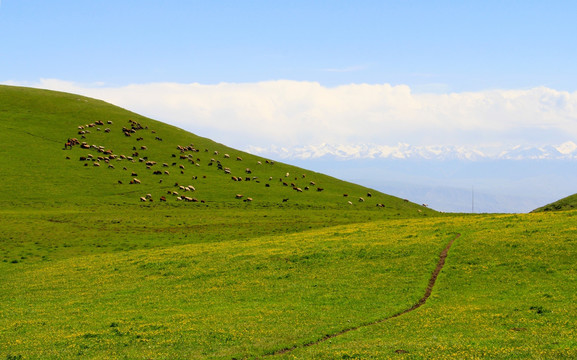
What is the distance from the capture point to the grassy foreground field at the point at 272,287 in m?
24.9

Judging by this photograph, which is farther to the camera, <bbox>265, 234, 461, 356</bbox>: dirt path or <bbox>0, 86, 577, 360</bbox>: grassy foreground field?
<bbox>265, 234, 461, 356</bbox>: dirt path

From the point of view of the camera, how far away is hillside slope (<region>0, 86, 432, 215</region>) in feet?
371

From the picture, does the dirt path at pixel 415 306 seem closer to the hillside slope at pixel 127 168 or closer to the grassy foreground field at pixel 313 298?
the grassy foreground field at pixel 313 298

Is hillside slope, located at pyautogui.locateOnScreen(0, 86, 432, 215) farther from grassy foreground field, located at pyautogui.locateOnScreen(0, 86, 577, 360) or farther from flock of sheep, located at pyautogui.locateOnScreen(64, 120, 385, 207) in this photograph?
grassy foreground field, located at pyautogui.locateOnScreen(0, 86, 577, 360)

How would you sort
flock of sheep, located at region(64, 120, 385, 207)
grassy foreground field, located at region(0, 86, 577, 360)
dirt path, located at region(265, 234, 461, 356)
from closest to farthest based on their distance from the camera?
grassy foreground field, located at region(0, 86, 577, 360), dirt path, located at region(265, 234, 461, 356), flock of sheep, located at region(64, 120, 385, 207)

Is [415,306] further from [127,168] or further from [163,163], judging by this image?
[163,163]

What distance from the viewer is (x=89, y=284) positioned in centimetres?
4378

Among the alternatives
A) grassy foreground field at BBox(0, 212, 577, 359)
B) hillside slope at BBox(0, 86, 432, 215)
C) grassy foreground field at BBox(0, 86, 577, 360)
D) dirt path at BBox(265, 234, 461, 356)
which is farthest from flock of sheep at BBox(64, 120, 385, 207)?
dirt path at BBox(265, 234, 461, 356)

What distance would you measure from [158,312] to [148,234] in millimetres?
44879

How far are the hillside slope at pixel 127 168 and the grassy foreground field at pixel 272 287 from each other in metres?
14.1

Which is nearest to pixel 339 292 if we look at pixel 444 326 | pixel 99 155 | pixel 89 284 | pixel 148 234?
pixel 444 326

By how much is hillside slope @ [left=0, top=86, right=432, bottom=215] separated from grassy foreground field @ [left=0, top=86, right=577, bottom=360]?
1411 centimetres

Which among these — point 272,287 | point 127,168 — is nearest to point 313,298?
point 272,287

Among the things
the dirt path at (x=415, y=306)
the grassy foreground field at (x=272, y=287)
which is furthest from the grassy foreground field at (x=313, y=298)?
the dirt path at (x=415, y=306)
